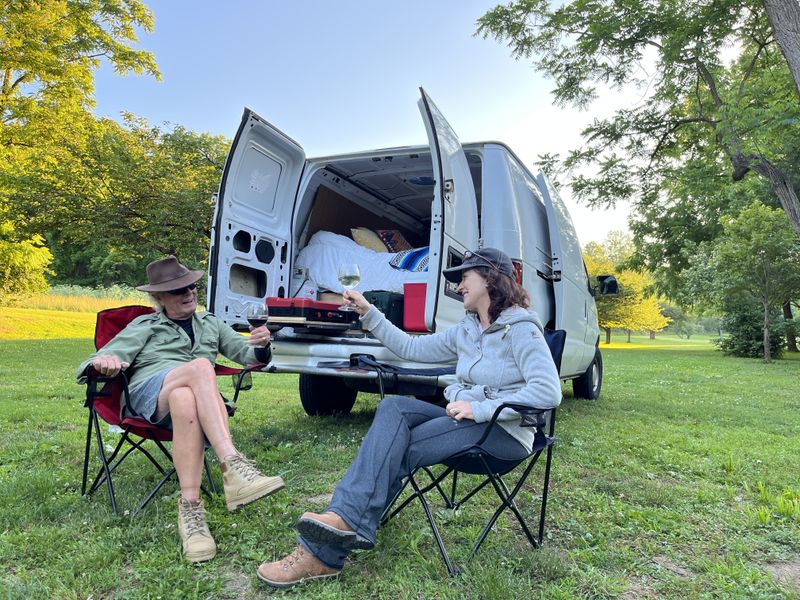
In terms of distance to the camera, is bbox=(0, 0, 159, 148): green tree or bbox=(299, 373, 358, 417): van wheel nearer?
bbox=(299, 373, 358, 417): van wheel

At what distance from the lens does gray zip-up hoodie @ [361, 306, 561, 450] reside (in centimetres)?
204

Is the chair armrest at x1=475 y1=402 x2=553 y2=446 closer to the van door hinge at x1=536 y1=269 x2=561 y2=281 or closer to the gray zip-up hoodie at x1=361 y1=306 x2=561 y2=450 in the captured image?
the gray zip-up hoodie at x1=361 y1=306 x2=561 y2=450

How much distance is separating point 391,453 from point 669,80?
1066 centimetres

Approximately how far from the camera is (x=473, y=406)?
207 cm

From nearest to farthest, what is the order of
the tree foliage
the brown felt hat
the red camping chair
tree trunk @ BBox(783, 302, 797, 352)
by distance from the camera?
1. the red camping chair
2. the brown felt hat
3. tree trunk @ BBox(783, 302, 797, 352)
4. the tree foliage

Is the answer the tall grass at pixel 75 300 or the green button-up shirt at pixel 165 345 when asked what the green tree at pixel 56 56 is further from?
the green button-up shirt at pixel 165 345

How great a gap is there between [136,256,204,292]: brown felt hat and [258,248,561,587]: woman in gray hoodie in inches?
53.0

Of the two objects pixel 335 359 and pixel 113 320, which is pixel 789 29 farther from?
pixel 113 320

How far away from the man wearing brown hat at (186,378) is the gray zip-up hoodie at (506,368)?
3.09 ft

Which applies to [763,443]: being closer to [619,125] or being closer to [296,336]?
[296,336]

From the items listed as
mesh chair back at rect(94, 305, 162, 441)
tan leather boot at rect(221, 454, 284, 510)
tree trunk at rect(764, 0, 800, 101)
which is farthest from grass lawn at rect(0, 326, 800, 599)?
tree trunk at rect(764, 0, 800, 101)

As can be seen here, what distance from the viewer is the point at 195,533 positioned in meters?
2.15

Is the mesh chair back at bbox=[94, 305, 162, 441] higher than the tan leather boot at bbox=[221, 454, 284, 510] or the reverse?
higher

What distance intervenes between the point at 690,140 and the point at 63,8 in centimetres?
1385
